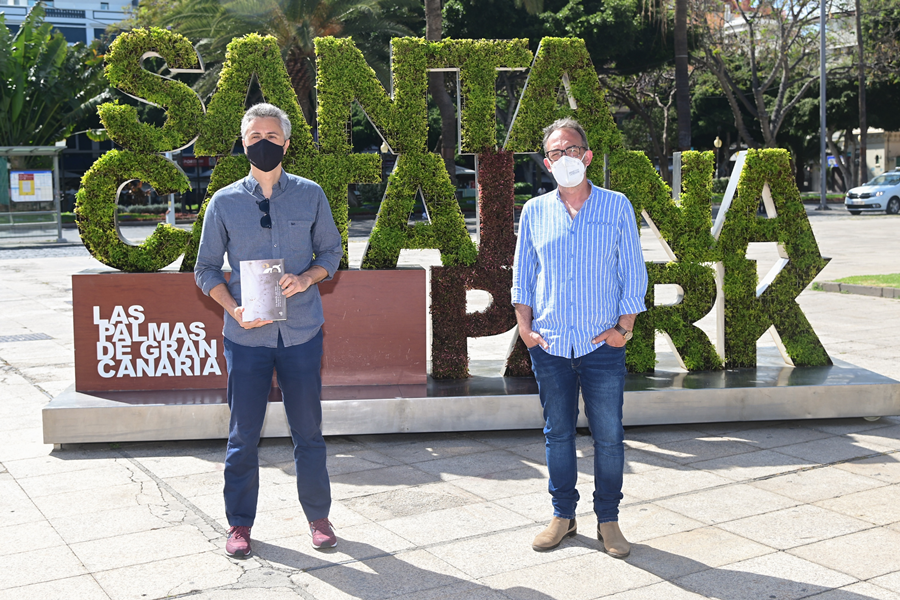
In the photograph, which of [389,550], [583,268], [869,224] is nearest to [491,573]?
[389,550]

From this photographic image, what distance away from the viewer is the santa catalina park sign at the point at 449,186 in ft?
21.5

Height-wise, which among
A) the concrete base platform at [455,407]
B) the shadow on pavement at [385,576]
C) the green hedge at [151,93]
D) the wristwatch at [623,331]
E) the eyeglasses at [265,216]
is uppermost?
the green hedge at [151,93]

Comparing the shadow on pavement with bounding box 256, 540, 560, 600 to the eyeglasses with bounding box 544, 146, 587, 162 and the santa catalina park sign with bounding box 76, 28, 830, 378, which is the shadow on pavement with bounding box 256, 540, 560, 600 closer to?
the eyeglasses with bounding box 544, 146, 587, 162

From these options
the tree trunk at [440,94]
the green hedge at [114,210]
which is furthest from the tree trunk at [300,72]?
the green hedge at [114,210]

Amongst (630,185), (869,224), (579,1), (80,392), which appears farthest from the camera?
(579,1)

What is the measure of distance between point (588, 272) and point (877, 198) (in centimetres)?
3393

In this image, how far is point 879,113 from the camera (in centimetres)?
4744

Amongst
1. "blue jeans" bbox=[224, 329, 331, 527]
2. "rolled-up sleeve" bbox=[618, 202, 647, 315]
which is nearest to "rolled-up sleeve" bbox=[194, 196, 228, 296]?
"blue jeans" bbox=[224, 329, 331, 527]

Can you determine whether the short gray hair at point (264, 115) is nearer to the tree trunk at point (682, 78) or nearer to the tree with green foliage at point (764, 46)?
the tree trunk at point (682, 78)

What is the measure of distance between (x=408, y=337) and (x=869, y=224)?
26634 mm

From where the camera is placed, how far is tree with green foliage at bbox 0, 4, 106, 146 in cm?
3250

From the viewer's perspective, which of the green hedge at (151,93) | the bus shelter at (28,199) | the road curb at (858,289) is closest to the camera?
the green hedge at (151,93)

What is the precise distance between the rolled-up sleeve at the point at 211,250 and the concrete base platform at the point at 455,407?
1.99 metres

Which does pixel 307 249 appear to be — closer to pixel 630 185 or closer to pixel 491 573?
pixel 491 573
